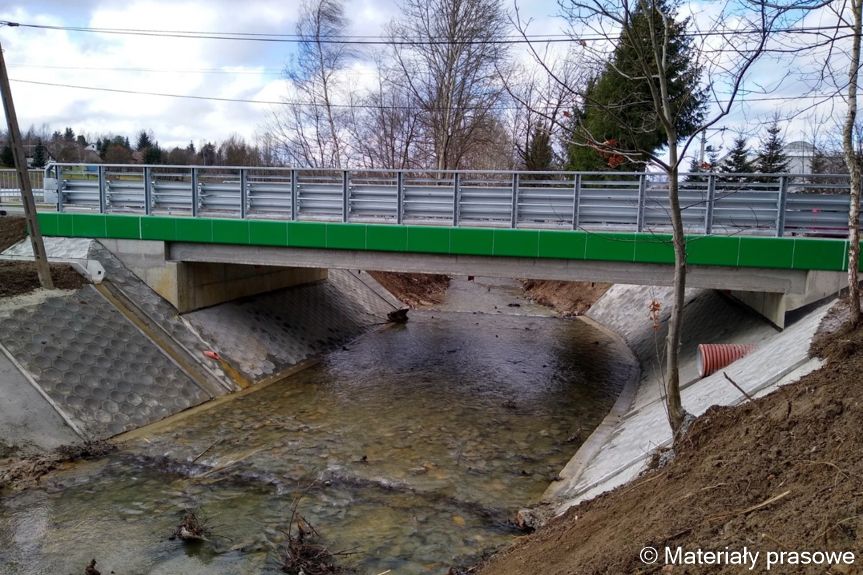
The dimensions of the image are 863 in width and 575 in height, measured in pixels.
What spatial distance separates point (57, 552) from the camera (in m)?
7.09

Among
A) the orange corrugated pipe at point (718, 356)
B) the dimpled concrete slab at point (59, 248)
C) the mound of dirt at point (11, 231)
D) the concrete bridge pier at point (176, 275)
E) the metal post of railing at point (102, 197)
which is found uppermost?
the metal post of railing at point (102, 197)

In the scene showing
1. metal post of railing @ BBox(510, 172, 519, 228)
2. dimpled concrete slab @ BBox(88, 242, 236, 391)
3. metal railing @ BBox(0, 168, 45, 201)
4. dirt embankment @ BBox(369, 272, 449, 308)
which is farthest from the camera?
dirt embankment @ BBox(369, 272, 449, 308)

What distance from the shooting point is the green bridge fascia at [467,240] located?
11266mm

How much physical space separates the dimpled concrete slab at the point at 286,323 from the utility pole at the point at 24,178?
3293 millimetres

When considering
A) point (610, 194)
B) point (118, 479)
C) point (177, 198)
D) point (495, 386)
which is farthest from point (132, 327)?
point (610, 194)

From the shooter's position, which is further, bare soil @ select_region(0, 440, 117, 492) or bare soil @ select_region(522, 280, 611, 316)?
bare soil @ select_region(522, 280, 611, 316)

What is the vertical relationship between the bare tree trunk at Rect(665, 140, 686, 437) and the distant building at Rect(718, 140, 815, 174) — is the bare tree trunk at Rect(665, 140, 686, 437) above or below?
below

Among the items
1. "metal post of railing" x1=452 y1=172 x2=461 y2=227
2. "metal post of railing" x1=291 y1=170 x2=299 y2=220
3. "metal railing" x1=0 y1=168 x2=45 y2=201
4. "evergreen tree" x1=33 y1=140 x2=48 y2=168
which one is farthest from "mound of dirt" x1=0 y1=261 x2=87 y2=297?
"evergreen tree" x1=33 y1=140 x2=48 y2=168

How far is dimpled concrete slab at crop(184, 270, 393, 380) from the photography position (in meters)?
15.2

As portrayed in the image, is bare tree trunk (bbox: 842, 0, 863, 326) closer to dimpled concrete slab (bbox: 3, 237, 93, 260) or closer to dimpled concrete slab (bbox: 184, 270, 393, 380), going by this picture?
dimpled concrete slab (bbox: 184, 270, 393, 380)

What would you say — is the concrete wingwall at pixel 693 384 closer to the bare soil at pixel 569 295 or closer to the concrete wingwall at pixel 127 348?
the concrete wingwall at pixel 127 348

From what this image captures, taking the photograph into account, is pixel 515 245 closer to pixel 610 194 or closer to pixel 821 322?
pixel 610 194

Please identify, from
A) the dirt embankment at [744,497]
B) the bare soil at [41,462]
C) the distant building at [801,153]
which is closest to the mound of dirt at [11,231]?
the bare soil at [41,462]

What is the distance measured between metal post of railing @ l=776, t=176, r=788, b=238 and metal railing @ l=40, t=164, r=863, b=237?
0.8 inches
